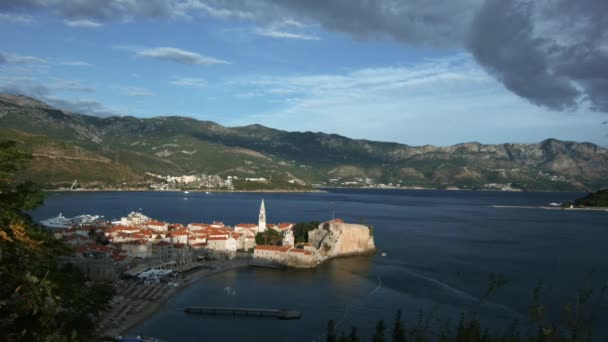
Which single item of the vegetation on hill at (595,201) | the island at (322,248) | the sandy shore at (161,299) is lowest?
the sandy shore at (161,299)

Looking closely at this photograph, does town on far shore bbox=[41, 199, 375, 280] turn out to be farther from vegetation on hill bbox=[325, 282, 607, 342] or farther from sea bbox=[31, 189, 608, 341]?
vegetation on hill bbox=[325, 282, 607, 342]

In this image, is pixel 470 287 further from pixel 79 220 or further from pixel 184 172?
pixel 184 172

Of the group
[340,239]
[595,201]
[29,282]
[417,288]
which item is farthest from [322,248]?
[595,201]

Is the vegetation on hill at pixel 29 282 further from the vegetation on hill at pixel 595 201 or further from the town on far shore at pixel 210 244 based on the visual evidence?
the vegetation on hill at pixel 595 201

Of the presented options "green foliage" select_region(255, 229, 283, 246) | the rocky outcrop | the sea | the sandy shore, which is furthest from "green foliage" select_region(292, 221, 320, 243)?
the sandy shore

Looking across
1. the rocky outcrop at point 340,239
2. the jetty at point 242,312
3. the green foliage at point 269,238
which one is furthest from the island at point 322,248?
the jetty at point 242,312
